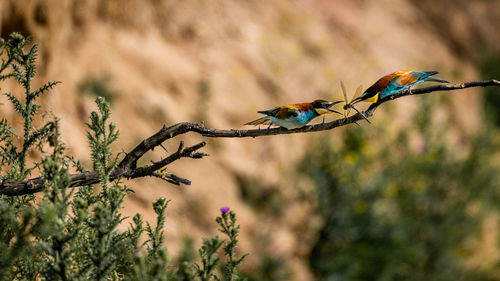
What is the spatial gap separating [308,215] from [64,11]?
3122 mm

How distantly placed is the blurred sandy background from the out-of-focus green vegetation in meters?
0.27

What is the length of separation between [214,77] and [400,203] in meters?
2.53

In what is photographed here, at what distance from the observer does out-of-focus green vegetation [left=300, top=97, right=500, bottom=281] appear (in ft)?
15.7

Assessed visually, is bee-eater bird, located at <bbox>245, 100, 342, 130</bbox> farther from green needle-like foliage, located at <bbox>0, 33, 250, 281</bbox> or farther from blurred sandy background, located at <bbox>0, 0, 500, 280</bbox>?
blurred sandy background, located at <bbox>0, 0, 500, 280</bbox>

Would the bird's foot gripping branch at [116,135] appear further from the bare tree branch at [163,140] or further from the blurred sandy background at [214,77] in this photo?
the blurred sandy background at [214,77]

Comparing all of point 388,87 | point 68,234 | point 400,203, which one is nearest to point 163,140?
point 68,234

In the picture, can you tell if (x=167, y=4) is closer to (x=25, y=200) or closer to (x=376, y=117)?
(x=376, y=117)

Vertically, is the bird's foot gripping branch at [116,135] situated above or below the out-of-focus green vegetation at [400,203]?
below

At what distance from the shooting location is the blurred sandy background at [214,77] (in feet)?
12.8

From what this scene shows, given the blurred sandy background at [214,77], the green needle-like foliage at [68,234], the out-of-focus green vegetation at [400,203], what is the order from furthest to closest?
the out-of-focus green vegetation at [400,203], the blurred sandy background at [214,77], the green needle-like foliage at [68,234]

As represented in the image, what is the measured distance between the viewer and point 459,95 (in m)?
7.39

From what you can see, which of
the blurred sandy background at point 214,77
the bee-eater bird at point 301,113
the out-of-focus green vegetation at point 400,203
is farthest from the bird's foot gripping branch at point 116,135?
the out-of-focus green vegetation at point 400,203

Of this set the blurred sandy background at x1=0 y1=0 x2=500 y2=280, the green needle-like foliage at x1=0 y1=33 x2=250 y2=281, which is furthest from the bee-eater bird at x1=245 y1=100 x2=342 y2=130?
the blurred sandy background at x1=0 y1=0 x2=500 y2=280

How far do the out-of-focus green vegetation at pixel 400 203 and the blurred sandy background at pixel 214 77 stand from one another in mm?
275
